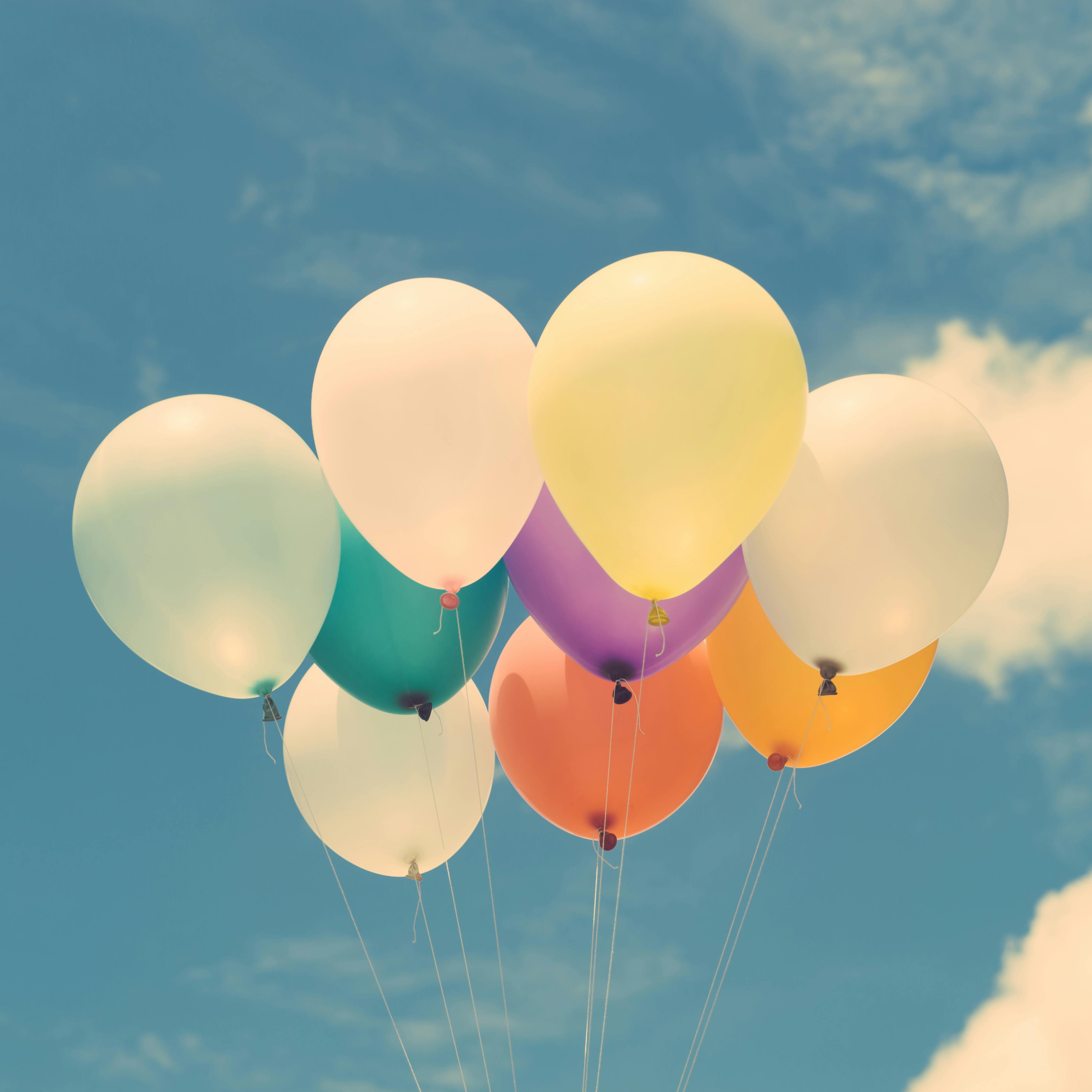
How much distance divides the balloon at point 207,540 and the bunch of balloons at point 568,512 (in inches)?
0.5

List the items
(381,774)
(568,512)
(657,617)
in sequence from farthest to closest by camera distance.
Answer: (381,774) → (657,617) → (568,512)

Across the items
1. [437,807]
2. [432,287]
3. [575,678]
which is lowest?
[437,807]

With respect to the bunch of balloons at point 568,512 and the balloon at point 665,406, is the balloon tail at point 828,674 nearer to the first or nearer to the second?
the bunch of balloons at point 568,512

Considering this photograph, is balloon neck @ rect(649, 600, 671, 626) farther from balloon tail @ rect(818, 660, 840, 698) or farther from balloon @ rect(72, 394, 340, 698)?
balloon @ rect(72, 394, 340, 698)

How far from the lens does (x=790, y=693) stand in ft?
19.6

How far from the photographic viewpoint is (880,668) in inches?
232

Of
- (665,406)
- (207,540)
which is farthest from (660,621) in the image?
(207,540)

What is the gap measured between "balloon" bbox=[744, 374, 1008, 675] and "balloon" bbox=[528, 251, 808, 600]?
1.53 feet

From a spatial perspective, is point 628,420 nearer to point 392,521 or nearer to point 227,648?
point 392,521

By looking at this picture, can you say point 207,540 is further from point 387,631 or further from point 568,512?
point 568,512

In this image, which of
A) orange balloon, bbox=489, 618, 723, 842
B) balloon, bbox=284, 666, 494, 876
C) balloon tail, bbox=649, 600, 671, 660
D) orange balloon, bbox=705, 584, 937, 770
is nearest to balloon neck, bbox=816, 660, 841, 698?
orange balloon, bbox=705, 584, 937, 770

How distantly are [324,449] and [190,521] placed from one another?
26.2 inches

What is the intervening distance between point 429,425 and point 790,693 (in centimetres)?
259

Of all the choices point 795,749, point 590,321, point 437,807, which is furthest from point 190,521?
point 795,749
